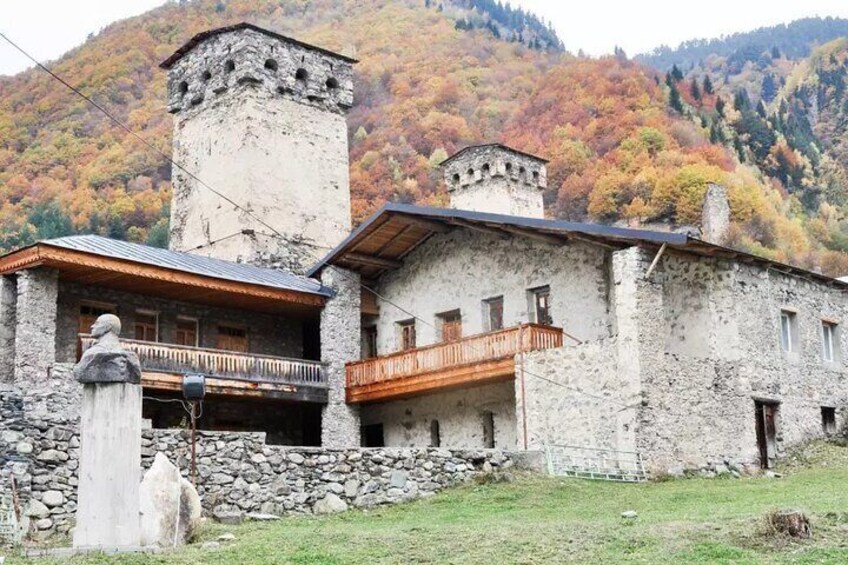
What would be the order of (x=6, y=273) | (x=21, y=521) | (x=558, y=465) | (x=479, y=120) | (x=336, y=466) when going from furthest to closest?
(x=479, y=120) → (x=6, y=273) → (x=558, y=465) → (x=336, y=466) → (x=21, y=521)

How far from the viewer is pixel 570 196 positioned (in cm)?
7356

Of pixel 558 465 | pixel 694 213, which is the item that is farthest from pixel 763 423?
pixel 694 213

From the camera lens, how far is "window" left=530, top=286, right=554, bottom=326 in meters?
28.6

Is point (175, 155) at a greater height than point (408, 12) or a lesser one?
lesser

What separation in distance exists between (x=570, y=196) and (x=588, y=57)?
27.1 m

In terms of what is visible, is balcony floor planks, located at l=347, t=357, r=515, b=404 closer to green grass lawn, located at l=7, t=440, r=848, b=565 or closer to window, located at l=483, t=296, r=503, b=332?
window, located at l=483, t=296, r=503, b=332

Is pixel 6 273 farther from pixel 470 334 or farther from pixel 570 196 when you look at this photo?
pixel 570 196

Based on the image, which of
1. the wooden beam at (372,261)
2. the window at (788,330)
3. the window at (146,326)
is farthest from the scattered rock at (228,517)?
the window at (788,330)

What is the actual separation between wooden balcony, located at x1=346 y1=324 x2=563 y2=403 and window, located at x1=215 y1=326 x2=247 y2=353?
283 centimetres

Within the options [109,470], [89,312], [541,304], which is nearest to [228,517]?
[109,470]

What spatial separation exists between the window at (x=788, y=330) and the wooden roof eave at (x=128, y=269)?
1139 cm

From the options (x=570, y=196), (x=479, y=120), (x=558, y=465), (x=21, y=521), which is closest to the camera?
(x=21, y=521)

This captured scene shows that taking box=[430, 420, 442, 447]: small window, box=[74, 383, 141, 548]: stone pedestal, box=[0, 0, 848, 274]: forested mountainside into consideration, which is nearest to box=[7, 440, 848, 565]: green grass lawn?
box=[74, 383, 141, 548]: stone pedestal

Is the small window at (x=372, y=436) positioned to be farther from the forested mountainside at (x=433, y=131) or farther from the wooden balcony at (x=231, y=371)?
the forested mountainside at (x=433, y=131)
